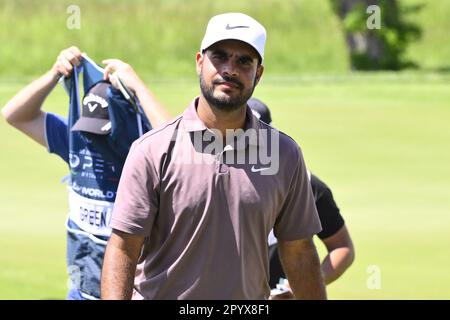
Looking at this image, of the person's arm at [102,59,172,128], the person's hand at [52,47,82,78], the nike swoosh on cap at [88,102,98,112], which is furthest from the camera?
the person's hand at [52,47,82,78]

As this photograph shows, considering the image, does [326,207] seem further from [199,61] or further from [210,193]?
[210,193]

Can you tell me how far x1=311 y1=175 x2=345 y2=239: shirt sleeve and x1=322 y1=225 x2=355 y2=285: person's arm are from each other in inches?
2.3

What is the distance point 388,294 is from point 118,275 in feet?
17.4

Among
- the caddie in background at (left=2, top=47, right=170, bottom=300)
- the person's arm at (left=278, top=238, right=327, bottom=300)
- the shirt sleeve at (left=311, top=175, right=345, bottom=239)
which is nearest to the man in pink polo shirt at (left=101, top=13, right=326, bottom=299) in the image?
the person's arm at (left=278, top=238, right=327, bottom=300)

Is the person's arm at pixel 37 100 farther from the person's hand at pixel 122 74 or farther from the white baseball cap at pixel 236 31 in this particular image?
the white baseball cap at pixel 236 31

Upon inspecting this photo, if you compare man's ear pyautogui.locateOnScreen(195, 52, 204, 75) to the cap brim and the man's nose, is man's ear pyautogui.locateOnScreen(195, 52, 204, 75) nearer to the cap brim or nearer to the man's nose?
the man's nose

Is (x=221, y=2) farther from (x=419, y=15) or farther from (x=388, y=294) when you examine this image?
(x=388, y=294)

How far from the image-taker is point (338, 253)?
20.2ft

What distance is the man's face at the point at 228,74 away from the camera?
13.1ft

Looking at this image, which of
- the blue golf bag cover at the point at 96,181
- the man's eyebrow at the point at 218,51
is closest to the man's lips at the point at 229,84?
the man's eyebrow at the point at 218,51

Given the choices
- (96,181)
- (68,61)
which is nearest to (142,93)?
(96,181)

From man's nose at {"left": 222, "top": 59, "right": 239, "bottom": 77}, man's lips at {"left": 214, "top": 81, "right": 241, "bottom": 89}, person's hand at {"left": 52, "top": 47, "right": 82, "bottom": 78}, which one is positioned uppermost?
person's hand at {"left": 52, "top": 47, "right": 82, "bottom": 78}

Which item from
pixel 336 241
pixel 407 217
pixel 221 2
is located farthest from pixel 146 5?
pixel 336 241

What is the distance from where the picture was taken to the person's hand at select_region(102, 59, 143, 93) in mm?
5316
